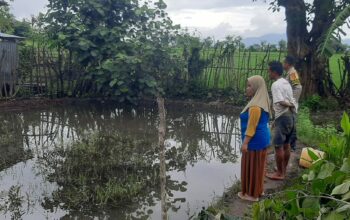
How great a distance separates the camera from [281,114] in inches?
208

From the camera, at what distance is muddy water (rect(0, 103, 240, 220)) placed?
5.05 meters

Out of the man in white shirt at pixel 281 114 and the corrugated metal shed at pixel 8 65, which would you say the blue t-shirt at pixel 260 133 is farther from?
the corrugated metal shed at pixel 8 65

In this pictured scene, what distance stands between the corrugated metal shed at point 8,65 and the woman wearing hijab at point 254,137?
923cm

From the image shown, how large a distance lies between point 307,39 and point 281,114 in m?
6.63

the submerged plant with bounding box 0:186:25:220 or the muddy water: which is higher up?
the muddy water

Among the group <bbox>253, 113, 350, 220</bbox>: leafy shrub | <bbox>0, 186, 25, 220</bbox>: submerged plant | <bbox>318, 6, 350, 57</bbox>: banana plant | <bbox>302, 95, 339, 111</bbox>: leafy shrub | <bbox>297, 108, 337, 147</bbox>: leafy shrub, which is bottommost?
<bbox>0, 186, 25, 220</bbox>: submerged plant

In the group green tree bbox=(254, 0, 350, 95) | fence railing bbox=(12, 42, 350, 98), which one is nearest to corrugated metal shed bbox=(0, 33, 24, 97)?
fence railing bbox=(12, 42, 350, 98)

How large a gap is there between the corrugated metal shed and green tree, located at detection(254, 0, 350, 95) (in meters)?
8.31

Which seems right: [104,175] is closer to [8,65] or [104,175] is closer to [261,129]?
[261,129]

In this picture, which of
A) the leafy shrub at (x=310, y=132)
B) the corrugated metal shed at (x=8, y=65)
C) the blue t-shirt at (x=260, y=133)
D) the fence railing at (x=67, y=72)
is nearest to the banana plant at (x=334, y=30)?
the leafy shrub at (x=310, y=132)

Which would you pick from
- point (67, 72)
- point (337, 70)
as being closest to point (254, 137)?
point (67, 72)

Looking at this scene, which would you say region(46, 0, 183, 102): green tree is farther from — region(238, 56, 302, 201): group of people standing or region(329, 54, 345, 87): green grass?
region(238, 56, 302, 201): group of people standing

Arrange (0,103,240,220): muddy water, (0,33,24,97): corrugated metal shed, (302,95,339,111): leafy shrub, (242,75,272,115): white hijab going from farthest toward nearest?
(0,33,24,97): corrugated metal shed
(302,95,339,111): leafy shrub
(0,103,240,220): muddy water
(242,75,272,115): white hijab

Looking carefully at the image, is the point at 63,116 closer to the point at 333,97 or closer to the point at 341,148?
the point at 333,97
